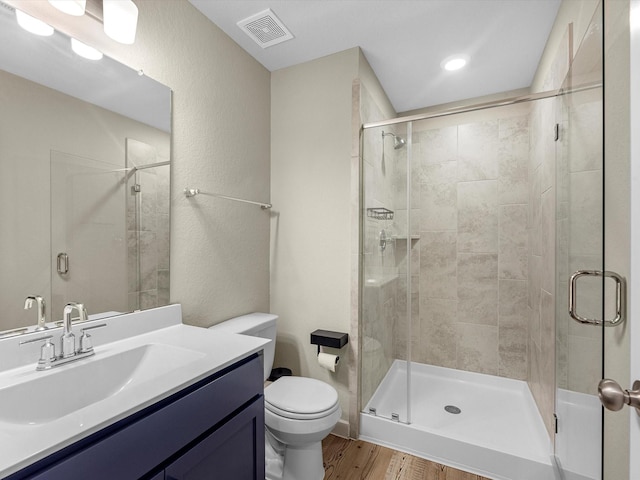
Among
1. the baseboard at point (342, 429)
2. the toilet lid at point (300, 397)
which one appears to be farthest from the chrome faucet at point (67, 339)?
the baseboard at point (342, 429)

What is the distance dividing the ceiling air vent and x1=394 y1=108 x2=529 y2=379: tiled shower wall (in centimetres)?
126

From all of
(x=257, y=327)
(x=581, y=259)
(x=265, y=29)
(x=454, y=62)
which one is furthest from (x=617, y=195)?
(x=265, y=29)

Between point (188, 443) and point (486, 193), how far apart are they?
2.68m

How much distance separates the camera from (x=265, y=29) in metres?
1.80

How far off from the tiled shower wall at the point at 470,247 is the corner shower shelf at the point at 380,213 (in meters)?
0.36

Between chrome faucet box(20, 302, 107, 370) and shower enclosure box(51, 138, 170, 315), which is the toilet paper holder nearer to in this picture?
shower enclosure box(51, 138, 170, 315)

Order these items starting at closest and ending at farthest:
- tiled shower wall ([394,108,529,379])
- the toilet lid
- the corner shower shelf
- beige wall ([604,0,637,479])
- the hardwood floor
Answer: beige wall ([604,0,637,479]) → the toilet lid → the hardwood floor → the corner shower shelf → tiled shower wall ([394,108,529,379])

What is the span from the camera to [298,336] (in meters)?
2.17

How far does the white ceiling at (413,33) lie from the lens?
65.2 inches

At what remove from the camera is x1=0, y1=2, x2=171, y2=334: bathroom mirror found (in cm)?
102

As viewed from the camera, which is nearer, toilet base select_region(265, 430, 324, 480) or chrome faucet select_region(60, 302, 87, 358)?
chrome faucet select_region(60, 302, 87, 358)

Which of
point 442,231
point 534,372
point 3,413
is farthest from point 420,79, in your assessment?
point 3,413

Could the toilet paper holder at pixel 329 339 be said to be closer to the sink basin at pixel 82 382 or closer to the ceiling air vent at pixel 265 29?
the sink basin at pixel 82 382

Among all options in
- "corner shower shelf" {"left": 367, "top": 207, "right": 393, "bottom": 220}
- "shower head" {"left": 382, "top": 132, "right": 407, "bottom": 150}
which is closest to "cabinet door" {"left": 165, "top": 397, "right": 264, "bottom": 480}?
"corner shower shelf" {"left": 367, "top": 207, "right": 393, "bottom": 220}
